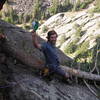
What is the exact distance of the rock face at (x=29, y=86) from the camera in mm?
5977

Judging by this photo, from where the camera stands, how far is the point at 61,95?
6422 mm

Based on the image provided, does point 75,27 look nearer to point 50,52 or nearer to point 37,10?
point 37,10

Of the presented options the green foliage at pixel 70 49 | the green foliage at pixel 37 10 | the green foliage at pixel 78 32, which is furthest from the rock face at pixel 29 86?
the green foliage at pixel 37 10

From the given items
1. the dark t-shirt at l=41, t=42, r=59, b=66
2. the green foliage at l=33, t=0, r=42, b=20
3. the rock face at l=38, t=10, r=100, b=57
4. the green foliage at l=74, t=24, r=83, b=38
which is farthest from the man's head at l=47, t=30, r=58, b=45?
the green foliage at l=33, t=0, r=42, b=20

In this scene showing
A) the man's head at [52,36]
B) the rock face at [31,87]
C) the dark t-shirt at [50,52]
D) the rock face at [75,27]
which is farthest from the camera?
the rock face at [75,27]

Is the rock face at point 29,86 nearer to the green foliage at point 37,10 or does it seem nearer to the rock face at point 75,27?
the rock face at point 75,27

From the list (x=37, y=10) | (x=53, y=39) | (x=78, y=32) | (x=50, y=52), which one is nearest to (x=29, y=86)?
(x=50, y=52)

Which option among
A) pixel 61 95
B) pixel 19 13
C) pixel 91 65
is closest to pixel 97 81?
pixel 91 65

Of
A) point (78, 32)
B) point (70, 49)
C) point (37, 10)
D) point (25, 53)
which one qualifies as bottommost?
point (70, 49)

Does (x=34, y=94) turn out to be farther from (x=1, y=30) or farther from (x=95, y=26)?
(x=95, y=26)

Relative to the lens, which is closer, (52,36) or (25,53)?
(52,36)

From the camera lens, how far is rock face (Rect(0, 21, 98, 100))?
19.6 ft

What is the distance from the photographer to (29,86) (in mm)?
6195

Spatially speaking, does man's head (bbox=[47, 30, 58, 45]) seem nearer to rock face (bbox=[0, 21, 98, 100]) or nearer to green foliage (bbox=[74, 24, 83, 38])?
rock face (bbox=[0, 21, 98, 100])
